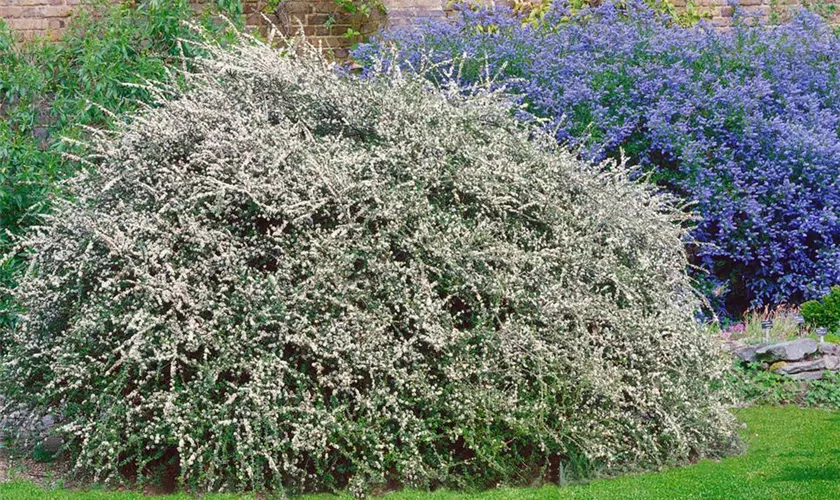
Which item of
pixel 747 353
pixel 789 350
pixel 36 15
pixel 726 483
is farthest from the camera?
pixel 36 15

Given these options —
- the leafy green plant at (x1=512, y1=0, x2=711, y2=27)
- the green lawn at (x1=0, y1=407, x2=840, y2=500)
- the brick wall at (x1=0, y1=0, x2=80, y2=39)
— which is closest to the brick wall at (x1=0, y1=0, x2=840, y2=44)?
the brick wall at (x1=0, y1=0, x2=80, y2=39)

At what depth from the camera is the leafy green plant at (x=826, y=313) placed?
29.7 ft

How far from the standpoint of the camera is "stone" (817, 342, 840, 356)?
27.2ft

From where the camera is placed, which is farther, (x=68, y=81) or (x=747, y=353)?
(x=68, y=81)

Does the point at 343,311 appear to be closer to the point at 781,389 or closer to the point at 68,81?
the point at 781,389

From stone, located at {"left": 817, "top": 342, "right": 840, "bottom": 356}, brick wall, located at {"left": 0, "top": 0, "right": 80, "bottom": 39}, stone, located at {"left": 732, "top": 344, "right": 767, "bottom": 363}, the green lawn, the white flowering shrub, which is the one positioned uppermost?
brick wall, located at {"left": 0, "top": 0, "right": 80, "bottom": 39}

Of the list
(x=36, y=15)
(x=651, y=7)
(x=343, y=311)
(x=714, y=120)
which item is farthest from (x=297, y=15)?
(x=343, y=311)

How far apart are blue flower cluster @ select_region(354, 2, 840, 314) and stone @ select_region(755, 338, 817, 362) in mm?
1747

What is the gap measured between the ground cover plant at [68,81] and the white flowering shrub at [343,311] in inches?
146

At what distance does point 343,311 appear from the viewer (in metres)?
5.60

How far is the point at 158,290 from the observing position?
5.45 meters

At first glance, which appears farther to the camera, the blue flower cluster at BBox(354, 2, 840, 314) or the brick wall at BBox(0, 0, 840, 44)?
the brick wall at BBox(0, 0, 840, 44)

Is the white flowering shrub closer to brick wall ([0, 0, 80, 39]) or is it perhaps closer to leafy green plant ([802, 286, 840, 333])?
leafy green plant ([802, 286, 840, 333])

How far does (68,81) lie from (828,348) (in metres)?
7.22
